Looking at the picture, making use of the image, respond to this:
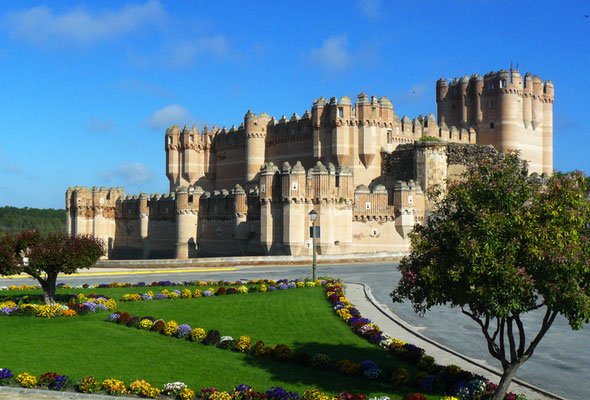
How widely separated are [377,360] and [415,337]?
135 inches

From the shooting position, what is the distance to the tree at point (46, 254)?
2256 cm

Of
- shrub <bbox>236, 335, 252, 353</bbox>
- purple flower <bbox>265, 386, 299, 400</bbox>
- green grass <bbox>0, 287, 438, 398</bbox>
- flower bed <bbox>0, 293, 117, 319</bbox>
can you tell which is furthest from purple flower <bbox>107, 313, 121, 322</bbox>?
purple flower <bbox>265, 386, 299, 400</bbox>

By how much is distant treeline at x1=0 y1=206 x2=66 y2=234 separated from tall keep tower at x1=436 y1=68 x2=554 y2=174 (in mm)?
105136

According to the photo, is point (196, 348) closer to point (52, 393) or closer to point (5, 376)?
point (52, 393)

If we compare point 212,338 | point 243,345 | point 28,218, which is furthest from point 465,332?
point 28,218

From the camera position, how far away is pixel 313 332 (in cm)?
1925

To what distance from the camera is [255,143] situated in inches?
2785

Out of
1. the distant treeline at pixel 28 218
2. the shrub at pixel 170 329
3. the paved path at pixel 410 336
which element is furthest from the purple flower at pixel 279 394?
the distant treeline at pixel 28 218

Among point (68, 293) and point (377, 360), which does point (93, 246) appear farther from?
point (377, 360)

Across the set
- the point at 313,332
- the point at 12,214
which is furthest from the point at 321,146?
the point at 12,214

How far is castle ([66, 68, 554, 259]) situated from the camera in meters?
48.3

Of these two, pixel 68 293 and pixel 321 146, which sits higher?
pixel 321 146

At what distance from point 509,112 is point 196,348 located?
64.3 m

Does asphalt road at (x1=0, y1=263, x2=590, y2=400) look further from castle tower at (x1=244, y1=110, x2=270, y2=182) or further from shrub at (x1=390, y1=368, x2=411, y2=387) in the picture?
castle tower at (x1=244, y1=110, x2=270, y2=182)
